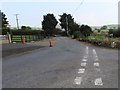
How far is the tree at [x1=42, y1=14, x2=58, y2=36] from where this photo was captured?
13300cm

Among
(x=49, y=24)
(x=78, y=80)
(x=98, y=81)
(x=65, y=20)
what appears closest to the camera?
(x=98, y=81)

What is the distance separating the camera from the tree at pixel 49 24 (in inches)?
5236

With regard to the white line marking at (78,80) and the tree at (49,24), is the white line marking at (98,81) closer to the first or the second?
the white line marking at (78,80)

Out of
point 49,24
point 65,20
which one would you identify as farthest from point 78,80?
point 65,20

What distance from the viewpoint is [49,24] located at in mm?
133500

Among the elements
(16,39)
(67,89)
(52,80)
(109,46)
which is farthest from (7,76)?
(16,39)

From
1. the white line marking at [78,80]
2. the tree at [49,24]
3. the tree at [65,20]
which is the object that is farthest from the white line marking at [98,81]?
the tree at [65,20]

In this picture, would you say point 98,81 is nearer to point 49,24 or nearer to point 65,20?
point 49,24

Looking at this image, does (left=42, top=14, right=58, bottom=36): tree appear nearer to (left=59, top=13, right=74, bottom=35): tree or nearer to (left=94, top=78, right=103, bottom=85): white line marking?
(left=59, top=13, right=74, bottom=35): tree

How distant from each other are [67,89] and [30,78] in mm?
2187

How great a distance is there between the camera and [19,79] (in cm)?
896

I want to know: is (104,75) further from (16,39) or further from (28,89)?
(16,39)

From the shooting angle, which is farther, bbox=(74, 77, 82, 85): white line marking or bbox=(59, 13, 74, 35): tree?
bbox=(59, 13, 74, 35): tree

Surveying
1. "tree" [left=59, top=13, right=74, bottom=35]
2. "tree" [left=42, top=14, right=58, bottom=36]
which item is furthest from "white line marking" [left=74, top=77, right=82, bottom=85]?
"tree" [left=59, top=13, right=74, bottom=35]
